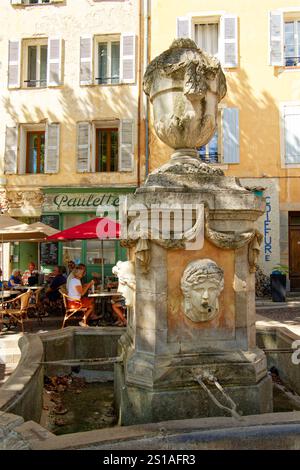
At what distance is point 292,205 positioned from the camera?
14547 millimetres

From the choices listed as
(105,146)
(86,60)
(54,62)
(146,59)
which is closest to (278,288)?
(105,146)

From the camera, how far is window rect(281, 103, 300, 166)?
14641 millimetres

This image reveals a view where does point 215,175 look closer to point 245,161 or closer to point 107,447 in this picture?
point 107,447

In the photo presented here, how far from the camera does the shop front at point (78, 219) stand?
49.2ft

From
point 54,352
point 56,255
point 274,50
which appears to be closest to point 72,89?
point 56,255

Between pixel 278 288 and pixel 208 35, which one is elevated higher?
pixel 208 35

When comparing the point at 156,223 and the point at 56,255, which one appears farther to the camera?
the point at 56,255

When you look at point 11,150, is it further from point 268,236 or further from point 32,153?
point 268,236

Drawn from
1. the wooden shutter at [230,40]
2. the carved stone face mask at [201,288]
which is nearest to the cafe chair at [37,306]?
the carved stone face mask at [201,288]

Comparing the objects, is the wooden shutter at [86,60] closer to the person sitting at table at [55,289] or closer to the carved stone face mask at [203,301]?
the person sitting at table at [55,289]

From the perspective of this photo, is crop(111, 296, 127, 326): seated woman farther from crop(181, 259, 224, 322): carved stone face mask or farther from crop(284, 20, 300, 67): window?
crop(284, 20, 300, 67): window

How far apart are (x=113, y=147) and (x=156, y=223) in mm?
12931

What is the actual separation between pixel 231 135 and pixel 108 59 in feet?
17.5

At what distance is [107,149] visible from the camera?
15.8 m
